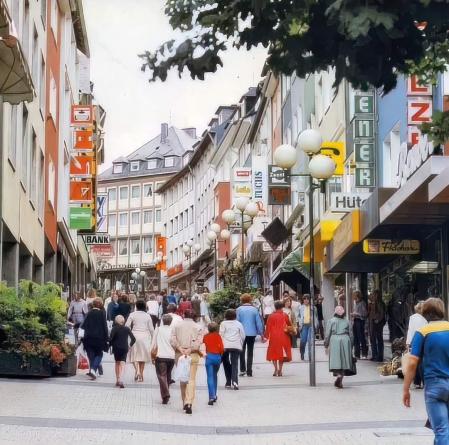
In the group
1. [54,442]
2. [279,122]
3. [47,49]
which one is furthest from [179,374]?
[279,122]

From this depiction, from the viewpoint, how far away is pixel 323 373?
24.6 m

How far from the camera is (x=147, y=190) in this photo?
122812mm

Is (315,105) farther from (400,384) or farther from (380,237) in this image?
(400,384)

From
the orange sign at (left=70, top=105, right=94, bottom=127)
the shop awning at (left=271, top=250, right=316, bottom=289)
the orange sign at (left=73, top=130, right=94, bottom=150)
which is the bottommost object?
the shop awning at (left=271, top=250, right=316, bottom=289)

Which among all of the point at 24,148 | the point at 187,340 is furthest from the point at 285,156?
the point at 24,148

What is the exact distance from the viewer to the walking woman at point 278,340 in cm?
2386

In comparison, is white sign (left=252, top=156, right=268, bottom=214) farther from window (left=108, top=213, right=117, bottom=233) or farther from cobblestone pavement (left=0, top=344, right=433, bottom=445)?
window (left=108, top=213, right=117, bottom=233)

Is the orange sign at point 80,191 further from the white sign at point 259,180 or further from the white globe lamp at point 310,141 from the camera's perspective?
the white globe lamp at point 310,141

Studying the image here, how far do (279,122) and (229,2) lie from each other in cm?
4689

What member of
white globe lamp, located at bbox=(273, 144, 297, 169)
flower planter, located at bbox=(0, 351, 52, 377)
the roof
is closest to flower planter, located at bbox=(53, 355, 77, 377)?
flower planter, located at bbox=(0, 351, 52, 377)

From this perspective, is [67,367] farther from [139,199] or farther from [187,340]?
[139,199]

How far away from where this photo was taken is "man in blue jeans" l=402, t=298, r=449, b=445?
981 cm

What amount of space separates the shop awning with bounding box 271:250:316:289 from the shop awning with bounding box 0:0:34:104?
1771 cm

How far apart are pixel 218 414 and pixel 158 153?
352ft
